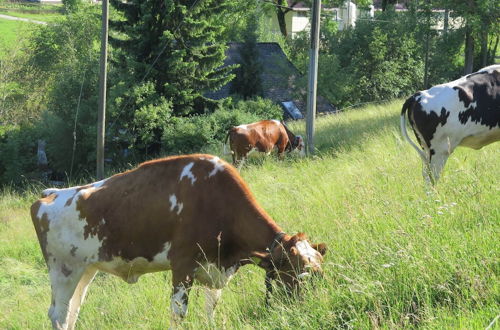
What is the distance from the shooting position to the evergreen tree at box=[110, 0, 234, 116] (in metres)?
24.6

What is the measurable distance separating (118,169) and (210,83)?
531 centimetres

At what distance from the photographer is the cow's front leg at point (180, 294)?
17.9ft

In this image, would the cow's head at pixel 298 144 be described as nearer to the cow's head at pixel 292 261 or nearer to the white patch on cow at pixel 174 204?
the white patch on cow at pixel 174 204

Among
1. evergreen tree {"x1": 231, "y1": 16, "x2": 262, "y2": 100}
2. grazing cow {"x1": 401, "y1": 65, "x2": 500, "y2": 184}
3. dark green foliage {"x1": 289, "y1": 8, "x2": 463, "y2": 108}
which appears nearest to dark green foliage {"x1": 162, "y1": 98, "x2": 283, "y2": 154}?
evergreen tree {"x1": 231, "y1": 16, "x2": 262, "y2": 100}

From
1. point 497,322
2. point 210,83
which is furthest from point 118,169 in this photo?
point 497,322

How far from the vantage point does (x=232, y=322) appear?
17.4ft

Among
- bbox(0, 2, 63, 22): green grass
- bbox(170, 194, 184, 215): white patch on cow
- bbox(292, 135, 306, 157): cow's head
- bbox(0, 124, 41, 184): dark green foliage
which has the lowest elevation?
bbox(0, 124, 41, 184): dark green foliage

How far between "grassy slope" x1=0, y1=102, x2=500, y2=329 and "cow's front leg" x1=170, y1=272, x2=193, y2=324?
0.53ft

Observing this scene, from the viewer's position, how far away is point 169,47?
25.0 m

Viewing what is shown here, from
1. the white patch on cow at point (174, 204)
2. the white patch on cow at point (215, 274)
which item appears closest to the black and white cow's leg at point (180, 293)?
the white patch on cow at point (215, 274)

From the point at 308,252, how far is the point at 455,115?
15.5 feet

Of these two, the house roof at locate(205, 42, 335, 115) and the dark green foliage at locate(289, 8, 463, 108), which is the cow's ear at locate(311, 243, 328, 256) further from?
the dark green foliage at locate(289, 8, 463, 108)

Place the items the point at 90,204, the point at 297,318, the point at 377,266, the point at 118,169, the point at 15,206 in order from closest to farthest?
the point at 297,318 < the point at 377,266 < the point at 90,204 < the point at 15,206 < the point at 118,169

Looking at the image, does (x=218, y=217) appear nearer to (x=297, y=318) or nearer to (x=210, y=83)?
(x=297, y=318)
